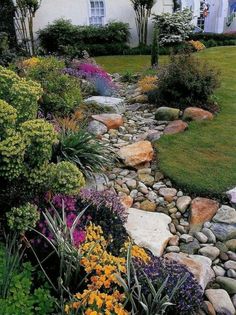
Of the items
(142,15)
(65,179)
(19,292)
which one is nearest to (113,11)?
Answer: (142,15)

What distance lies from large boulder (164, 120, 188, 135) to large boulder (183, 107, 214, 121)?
0.27m

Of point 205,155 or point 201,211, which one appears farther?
point 205,155

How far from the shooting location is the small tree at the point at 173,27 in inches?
569

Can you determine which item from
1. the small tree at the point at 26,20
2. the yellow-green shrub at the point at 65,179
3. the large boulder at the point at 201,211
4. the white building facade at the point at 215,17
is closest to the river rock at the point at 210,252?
the large boulder at the point at 201,211

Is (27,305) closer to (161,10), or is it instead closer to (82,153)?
(82,153)

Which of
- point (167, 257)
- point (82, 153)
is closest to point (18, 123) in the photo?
point (82, 153)

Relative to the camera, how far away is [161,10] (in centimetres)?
1552

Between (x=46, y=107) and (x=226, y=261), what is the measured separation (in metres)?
3.61

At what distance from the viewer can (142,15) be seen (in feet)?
49.0

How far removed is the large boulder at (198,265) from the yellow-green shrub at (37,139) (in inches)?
56.1

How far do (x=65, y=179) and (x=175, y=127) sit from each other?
3171mm

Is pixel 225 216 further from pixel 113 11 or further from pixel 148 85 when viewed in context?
pixel 113 11

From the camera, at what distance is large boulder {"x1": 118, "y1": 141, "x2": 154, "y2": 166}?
4633mm

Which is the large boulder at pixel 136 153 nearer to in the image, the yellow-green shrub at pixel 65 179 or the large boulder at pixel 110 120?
the large boulder at pixel 110 120
